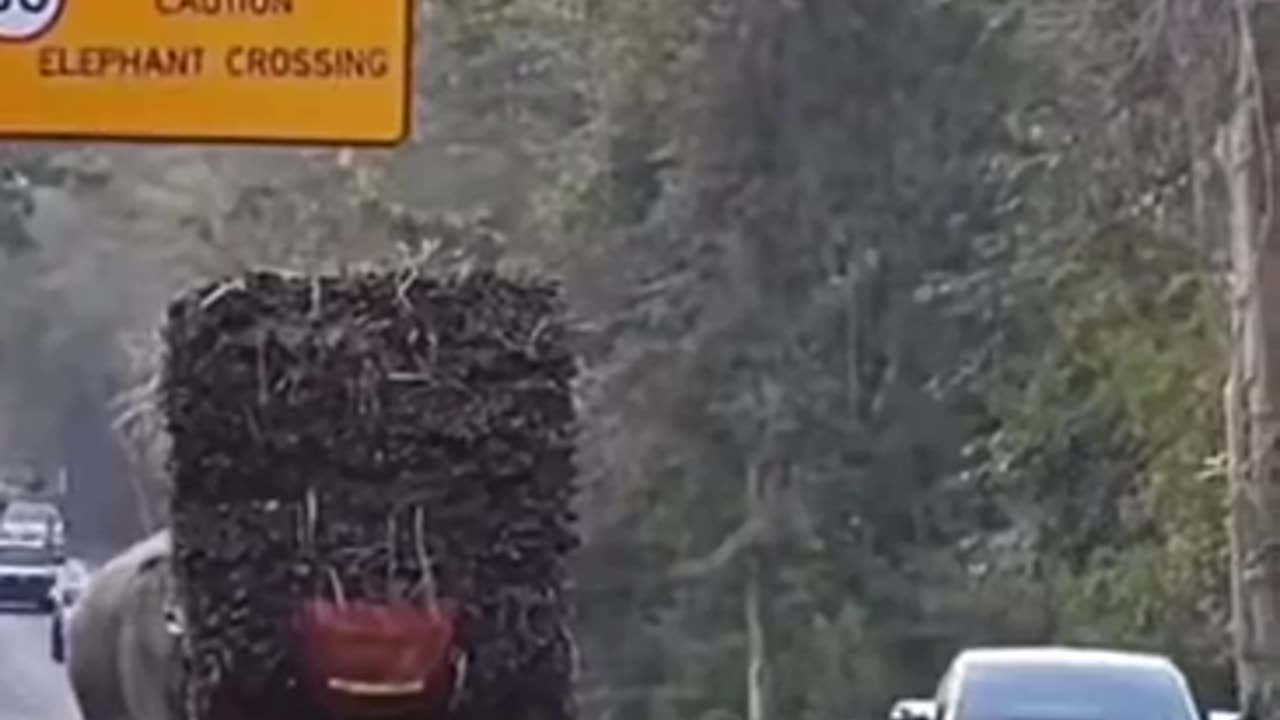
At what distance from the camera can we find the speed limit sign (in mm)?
16359

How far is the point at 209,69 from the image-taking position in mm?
16266

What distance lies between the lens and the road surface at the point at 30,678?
147ft

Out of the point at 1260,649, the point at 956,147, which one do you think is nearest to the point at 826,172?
the point at 956,147

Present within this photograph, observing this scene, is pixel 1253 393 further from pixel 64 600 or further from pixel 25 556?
pixel 25 556

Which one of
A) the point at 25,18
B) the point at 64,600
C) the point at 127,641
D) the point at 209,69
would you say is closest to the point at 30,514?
the point at 64,600

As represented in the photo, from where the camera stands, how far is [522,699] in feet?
70.4

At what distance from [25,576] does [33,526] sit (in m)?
4.63

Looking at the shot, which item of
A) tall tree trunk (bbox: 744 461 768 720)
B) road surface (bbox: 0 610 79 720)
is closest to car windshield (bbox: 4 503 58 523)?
road surface (bbox: 0 610 79 720)

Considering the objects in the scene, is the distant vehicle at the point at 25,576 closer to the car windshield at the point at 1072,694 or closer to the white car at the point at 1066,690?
the white car at the point at 1066,690

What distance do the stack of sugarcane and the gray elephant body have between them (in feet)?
6.10

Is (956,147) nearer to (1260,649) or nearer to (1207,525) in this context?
(1207,525)

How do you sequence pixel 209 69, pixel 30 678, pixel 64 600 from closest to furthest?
pixel 209 69 → pixel 64 600 → pixel 30 678

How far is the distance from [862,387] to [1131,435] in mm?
6886

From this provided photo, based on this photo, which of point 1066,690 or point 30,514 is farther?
point 30,514
